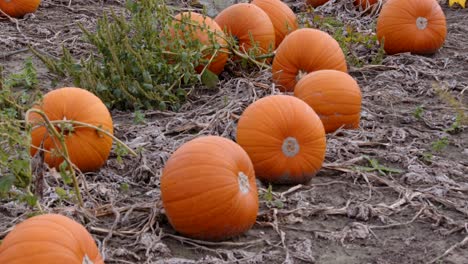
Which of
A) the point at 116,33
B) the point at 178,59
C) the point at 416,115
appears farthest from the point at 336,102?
the point at 116,33

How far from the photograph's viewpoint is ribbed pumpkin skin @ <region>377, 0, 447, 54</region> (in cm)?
683

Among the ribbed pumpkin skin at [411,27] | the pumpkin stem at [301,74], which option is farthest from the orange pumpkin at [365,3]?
the pumpkin stem at [301,74]

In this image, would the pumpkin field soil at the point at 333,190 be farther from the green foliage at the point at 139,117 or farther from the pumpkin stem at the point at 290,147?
the pumpkin stem at the point at 290,147

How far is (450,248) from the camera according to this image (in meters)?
3.76

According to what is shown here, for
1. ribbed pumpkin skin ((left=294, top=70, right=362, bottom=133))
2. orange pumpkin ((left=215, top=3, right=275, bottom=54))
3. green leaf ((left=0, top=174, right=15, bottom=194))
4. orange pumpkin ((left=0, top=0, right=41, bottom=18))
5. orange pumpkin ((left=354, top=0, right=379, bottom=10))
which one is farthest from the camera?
orange pumpkin ((left=354, top=0, right=379, bottom=10))

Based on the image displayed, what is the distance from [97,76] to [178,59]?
0.61 meters

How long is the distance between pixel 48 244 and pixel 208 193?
2.83 feet

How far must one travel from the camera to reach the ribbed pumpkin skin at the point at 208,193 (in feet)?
12.3

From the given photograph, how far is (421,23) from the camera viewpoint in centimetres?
693

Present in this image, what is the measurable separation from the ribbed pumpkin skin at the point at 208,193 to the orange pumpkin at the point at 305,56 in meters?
2.01

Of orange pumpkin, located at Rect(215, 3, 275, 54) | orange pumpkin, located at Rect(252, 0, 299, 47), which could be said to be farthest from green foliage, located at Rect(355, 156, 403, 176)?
orange pumpkin, located at Rect(252, 0, 299, 47)

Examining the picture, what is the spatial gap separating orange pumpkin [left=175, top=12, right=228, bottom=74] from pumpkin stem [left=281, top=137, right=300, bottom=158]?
1.78 meters

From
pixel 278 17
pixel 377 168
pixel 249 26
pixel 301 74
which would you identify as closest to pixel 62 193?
pixel 377 168

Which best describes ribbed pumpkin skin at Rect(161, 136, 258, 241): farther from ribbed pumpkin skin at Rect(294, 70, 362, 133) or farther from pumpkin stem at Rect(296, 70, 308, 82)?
pumpkin stem at Rect(296, 70, 308, 82)
